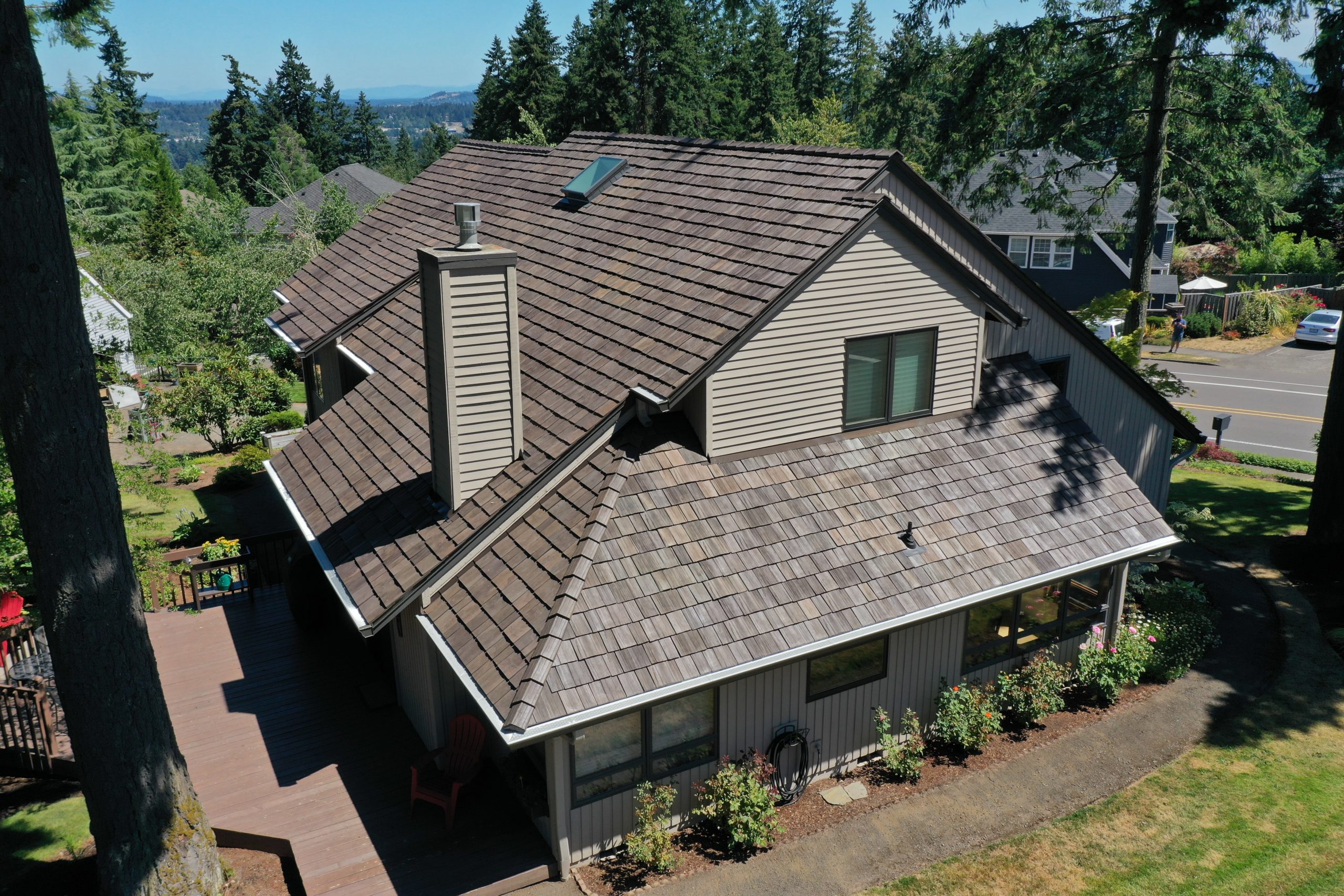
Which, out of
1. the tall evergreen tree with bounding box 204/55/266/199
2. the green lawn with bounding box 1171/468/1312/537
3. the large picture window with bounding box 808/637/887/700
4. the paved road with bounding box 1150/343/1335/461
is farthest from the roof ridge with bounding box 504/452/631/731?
the tall evergreen tree with bounding box 204/55/266/199

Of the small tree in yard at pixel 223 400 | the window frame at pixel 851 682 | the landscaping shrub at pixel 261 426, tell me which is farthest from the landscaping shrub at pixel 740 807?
the landscaping shrub at pixel 261 426

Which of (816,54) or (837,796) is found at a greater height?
(816,54)

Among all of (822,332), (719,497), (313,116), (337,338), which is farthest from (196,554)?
(313,116)

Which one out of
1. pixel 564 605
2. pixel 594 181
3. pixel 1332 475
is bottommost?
pixel 1332 475

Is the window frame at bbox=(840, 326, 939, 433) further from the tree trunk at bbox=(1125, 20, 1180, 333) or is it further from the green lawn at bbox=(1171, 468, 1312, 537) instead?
the green lawn at bbox=(1171, 468, 1312, 537)

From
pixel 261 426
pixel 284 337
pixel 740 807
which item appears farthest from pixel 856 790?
pixel 261 426

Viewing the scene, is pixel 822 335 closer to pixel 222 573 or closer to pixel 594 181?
→ pixel 594 181
